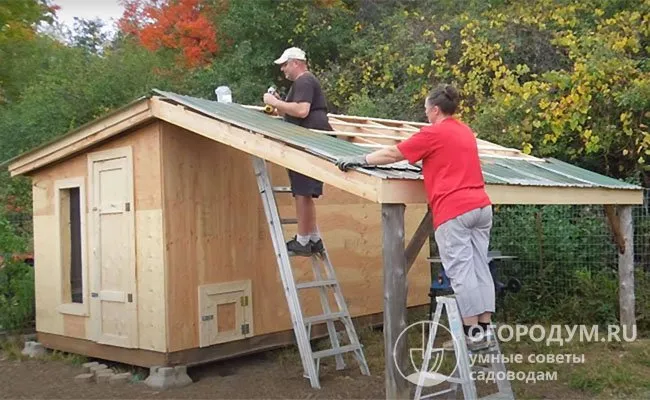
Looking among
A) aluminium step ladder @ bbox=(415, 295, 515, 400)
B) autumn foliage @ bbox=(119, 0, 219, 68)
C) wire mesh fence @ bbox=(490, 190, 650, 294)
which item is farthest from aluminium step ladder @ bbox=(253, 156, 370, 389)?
autumn foliage @ bbox=(119, 0, 219, 68)

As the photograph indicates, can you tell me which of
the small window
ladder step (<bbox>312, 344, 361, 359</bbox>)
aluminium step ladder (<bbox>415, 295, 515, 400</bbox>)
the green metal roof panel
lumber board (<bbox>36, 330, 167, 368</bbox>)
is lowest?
lumber board (<bbox>36, 330, 167, 368</bbox>)

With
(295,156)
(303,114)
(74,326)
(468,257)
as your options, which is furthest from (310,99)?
(74,326)

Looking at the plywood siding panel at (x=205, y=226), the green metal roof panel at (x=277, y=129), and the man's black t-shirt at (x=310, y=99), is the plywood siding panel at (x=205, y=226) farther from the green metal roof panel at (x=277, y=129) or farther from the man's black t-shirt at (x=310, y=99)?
the man's black t-shirt at (x=310, y=99)

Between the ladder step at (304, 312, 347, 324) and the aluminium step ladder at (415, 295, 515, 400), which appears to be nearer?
the aluminium step ladder at (415, 295, 515, 400)

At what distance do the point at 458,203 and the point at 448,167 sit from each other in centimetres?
26

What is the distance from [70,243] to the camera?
8602 mm

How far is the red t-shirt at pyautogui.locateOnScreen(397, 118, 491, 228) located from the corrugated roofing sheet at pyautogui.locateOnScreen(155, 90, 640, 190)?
27 cm

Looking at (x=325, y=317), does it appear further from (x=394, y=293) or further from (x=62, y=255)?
(x=62, y=255)

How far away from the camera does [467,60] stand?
529 inches

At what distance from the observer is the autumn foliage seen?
1917cm

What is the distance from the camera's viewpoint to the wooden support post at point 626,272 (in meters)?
8.56

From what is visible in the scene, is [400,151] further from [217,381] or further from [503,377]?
→ [217,381]

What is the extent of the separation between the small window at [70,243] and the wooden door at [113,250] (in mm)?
645

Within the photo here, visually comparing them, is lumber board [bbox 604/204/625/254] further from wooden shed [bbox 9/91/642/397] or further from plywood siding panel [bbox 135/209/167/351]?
plywood siding panel [bbox 135/209/167/351]
